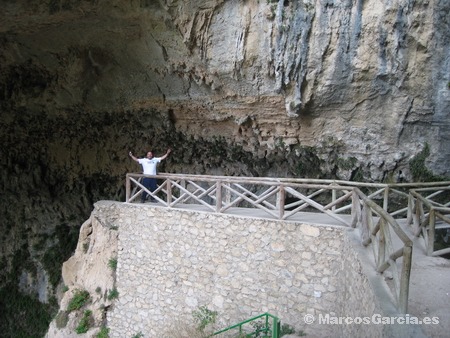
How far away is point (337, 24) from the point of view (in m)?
6.30

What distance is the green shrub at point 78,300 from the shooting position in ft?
25.5

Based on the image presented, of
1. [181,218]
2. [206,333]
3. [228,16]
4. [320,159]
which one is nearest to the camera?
[206,333]

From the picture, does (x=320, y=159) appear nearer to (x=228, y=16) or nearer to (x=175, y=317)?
(x=228, y=16)

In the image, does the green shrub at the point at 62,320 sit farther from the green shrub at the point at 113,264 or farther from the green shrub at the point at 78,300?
the green shrub at the point at 113,264

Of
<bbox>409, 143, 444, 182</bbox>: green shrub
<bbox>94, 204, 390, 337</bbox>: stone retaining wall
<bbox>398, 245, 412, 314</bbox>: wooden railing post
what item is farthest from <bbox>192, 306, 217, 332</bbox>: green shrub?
<bbox>409, 143, 444, 182</bbox>: green shrub

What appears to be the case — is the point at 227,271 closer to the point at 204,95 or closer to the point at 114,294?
the point at 114,294

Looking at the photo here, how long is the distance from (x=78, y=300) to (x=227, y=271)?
3.90m

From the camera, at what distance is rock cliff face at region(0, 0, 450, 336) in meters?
6.43

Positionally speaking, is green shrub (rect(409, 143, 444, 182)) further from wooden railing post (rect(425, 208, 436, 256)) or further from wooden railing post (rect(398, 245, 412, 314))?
wooden railing post (rect(398, 245, 412, 314))

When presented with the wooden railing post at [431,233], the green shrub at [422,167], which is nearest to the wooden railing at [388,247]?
the wooden railing post at [431,233]

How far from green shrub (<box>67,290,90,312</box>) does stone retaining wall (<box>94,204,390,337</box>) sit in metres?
0.76

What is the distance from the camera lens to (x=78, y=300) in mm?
7820

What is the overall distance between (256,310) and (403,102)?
4592 mm

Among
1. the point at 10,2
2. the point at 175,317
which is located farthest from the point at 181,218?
the point at 10,2
